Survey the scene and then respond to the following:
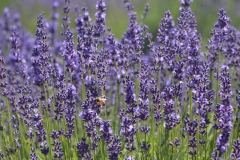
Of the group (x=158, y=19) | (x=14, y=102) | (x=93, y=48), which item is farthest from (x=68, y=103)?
(x=158, y=19)

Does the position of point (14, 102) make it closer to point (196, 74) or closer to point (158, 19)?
point (196, 74)

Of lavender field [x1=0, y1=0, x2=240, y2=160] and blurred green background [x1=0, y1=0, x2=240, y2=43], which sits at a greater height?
blurred green background [x1=0, y1=0, x2=240, y2=43]

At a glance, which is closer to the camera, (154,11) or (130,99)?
(130,99)

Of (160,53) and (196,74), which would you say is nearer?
(196,74)

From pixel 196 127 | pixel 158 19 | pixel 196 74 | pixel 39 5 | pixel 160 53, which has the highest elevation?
pixel 39 5

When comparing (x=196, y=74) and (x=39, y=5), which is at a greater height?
(x=39, y=5)

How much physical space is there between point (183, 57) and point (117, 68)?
2.87ft

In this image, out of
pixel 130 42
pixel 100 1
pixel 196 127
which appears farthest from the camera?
pixel 130 42

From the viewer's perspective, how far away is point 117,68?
17.5 ft

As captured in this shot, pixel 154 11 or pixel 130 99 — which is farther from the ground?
pixel 154 11

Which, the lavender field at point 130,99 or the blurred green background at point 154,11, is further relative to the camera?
the blurred green background at point 154,11

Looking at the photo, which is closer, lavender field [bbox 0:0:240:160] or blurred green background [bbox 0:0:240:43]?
lavender field [bbox 0:0:240:160]

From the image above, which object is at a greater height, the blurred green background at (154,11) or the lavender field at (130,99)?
the blurred green background at (154,11)

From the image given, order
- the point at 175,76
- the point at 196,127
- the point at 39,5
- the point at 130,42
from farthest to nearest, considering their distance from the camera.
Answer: the point at 39,5 < the point at 130,42 < the point at 175,76 < the point at 196,127
